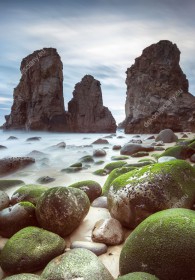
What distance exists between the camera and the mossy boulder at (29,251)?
2.92 meters

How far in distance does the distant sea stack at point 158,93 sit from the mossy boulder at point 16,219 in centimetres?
3673

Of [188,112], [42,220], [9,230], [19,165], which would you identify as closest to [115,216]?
[42,220]

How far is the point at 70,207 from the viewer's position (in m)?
3.71

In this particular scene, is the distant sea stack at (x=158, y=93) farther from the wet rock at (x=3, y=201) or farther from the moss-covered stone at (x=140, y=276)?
the moss-covered stone at (x=140, y=276)

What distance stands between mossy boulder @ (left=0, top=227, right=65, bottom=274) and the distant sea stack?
37.2 metres

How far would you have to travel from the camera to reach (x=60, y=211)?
3.65 m

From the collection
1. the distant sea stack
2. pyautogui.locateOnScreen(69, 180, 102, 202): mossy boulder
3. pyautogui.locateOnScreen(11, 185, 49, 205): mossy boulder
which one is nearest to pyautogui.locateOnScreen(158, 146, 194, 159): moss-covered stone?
pyautogui.locateOnScreen(69, 180, 102, 202): mossy boulder

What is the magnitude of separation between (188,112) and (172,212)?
Result: 40298 millimetres

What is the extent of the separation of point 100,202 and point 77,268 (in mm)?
1967

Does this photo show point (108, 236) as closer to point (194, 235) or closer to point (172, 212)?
point (172, 212)

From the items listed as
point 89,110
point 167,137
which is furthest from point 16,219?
point 89,110

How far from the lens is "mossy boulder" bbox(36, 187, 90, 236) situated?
3.62 meters

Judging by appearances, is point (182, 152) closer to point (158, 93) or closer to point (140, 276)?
point (140, 276)

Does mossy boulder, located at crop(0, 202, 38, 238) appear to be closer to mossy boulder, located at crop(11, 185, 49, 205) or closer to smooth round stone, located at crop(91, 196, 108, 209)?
mossy boulder, located at crop(11, 185, 49, 205)
